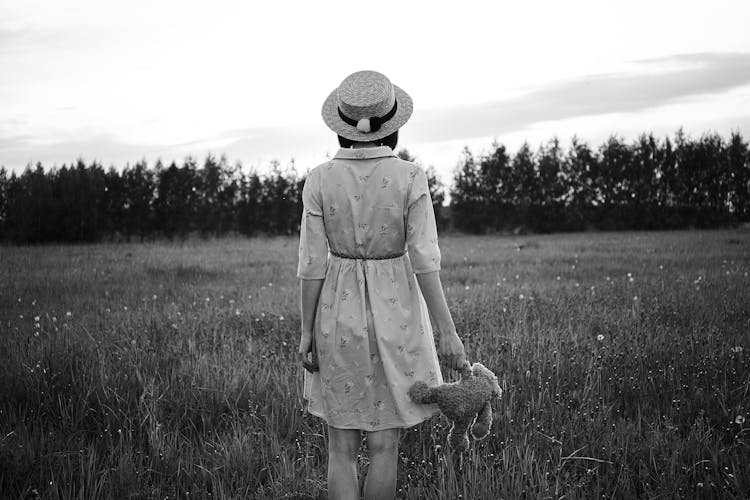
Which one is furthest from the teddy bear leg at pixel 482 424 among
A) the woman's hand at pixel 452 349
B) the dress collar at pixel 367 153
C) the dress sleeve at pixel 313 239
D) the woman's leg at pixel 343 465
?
the dress collar at pixel 367 153

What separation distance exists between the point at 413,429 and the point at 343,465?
1.11 meters

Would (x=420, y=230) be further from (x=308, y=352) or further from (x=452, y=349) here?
(x=308, y=352)

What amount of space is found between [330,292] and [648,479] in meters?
2.08

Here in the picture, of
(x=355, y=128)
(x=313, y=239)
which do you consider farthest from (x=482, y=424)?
(x=355, y=128)

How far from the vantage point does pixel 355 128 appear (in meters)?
2.87

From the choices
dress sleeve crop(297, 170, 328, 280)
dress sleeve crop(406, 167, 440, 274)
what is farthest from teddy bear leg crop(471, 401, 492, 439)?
dress sleeve crop(297, 170, 328, 280)

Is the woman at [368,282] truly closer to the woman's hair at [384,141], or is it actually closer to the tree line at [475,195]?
the woman's hair at [384,141]

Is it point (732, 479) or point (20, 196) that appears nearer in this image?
point (732, 479)

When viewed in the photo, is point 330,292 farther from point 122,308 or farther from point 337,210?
point 122,308

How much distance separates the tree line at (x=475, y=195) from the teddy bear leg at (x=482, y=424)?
28.1 m

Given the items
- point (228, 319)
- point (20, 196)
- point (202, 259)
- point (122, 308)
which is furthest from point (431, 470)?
point (20, 196)

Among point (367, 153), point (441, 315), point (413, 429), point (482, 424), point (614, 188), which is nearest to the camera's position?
point (441, 315)

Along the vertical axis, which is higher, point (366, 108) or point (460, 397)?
point (366, 108)

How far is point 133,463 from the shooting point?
11.1ft
